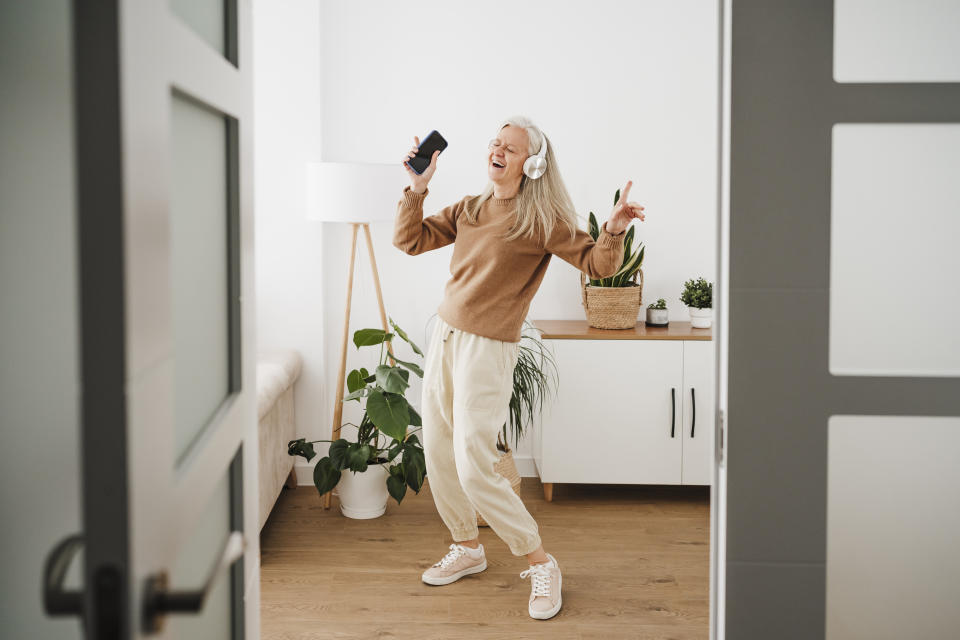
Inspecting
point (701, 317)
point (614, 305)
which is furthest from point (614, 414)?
point (701, 317)

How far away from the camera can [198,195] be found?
1.00 m

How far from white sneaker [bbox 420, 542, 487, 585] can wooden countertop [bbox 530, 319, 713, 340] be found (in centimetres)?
100

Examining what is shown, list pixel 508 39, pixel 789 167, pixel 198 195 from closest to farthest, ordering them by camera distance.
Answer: pixel 198 195 → pixel 789 167 → pixel 508 39

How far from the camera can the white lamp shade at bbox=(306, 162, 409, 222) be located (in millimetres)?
3240

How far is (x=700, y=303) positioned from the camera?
3.49 meters

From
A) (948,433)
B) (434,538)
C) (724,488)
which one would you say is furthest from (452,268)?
(948,433)

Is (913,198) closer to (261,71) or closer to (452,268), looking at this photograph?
(452,268)

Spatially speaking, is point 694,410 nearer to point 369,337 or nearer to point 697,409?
point 697,409

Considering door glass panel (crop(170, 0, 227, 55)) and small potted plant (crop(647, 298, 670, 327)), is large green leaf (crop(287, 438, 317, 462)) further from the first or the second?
door glass panel (crop(170, 0, 227, 55))

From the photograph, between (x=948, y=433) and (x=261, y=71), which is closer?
(x=948, y=433)

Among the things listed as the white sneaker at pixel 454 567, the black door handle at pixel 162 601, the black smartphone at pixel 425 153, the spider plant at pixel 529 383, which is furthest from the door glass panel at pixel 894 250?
the spider plant at pixel 529 383

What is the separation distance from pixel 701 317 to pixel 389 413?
1.46 meters

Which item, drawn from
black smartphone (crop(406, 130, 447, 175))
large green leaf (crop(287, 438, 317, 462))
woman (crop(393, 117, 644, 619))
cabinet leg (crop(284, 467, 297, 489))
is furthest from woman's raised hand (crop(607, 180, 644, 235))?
cabinet leg (crop(284, 467, 297, 489))

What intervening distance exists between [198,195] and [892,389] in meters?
1.10
